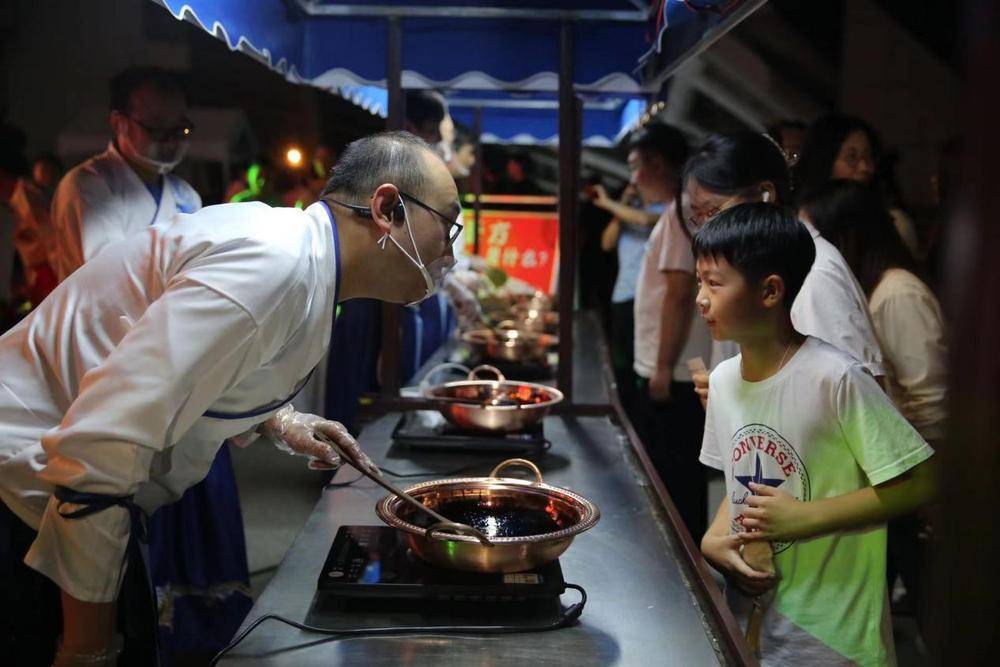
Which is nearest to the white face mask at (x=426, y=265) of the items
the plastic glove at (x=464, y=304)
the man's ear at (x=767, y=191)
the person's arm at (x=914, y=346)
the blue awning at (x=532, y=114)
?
the man's ear at (x=767, y=191)

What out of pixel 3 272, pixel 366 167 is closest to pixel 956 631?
pixel 366 167

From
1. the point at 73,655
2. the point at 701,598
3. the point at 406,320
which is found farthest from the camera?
the point at 406,320

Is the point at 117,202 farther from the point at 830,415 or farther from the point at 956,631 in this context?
the point at 956,631

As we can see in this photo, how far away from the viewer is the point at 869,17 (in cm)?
734

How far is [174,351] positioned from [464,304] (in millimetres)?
3498

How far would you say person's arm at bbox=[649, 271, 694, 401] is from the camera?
11.4 feet

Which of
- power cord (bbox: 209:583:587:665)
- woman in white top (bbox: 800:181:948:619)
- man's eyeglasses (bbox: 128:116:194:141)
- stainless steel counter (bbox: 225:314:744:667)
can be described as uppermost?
man's eyeglasses (bbox: 128:116:194:141)

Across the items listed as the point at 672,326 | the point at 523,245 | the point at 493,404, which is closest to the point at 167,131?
the point at 493,404

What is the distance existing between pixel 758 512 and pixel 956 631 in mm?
1221

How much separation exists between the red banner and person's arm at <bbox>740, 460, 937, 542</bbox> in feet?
18.7

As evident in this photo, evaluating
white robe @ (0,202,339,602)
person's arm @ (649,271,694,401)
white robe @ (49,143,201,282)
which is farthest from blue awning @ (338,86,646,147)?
white robe @ (0,202,339,602)

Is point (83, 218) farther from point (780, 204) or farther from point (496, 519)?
point (780, 204)

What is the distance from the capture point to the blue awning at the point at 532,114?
19.1 feet

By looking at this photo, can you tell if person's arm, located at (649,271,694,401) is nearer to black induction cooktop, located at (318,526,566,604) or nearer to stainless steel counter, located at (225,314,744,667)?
stainless steel counter, located at (225,314,744,667)
